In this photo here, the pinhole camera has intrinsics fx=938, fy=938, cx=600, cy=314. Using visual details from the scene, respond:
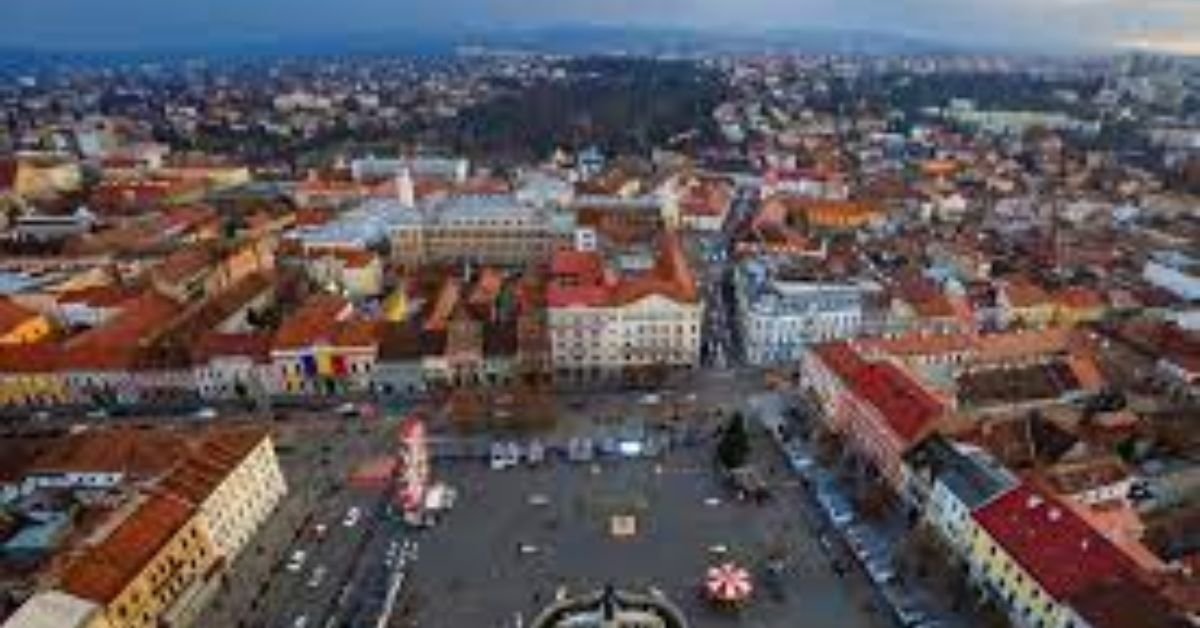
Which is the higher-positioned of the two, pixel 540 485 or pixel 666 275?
pixel 666 275

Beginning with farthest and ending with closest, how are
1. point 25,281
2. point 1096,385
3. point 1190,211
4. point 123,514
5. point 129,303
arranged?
point 1190,211
point 25,281
point 129,303
point 1096,385
point 123,514

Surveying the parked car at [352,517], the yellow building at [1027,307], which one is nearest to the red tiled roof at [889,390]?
Answer: the yellow building at [1027,307]

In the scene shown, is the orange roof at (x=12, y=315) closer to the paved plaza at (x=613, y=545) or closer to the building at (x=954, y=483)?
the paved plaza at (x=613, y=545)

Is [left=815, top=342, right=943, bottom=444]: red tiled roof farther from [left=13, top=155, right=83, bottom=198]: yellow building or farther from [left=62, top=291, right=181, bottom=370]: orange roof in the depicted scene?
[left=13, top=155, right=83, bottom=198]: yellow building

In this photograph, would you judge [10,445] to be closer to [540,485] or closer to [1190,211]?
[540,485]

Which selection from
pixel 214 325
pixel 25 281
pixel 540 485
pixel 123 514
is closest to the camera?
pixel 123 514

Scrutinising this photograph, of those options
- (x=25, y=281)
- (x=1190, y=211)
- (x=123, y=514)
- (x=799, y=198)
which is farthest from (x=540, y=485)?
(x=1190, y=211)

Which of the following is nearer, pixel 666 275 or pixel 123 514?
pixel 123 514
